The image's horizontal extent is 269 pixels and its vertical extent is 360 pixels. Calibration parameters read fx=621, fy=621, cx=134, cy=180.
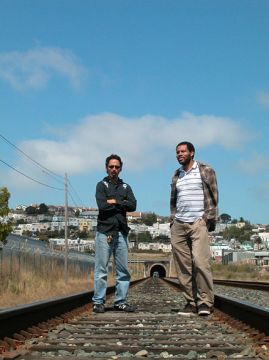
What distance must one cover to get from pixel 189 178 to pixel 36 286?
10.7 metres

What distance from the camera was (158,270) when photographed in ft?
410

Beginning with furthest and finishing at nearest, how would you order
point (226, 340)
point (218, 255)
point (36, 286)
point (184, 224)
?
point (218, 255)
point (36, 286)
point (184, 224)
point (226, 340)

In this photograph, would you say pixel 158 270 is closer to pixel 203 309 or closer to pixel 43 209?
pixel 43 209

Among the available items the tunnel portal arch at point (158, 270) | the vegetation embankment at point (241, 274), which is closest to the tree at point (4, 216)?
the vegetation embankment at point (241, 274)

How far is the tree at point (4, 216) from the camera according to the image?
31.1 meters

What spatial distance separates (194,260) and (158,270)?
391ft

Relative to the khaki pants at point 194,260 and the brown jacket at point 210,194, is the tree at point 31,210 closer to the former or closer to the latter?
the khaki pants at point 194,260

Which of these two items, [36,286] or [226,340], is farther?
[36,286]

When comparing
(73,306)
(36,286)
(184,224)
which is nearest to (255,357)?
(184,224)

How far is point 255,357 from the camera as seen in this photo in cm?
416

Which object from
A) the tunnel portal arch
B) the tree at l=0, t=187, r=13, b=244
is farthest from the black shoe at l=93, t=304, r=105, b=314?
the tunnel portal arch

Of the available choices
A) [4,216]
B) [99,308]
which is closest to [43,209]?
[4,216]

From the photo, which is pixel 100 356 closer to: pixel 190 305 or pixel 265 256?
pixel 190 305

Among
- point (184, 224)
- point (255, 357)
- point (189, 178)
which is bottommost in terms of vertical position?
point (255, 357)
